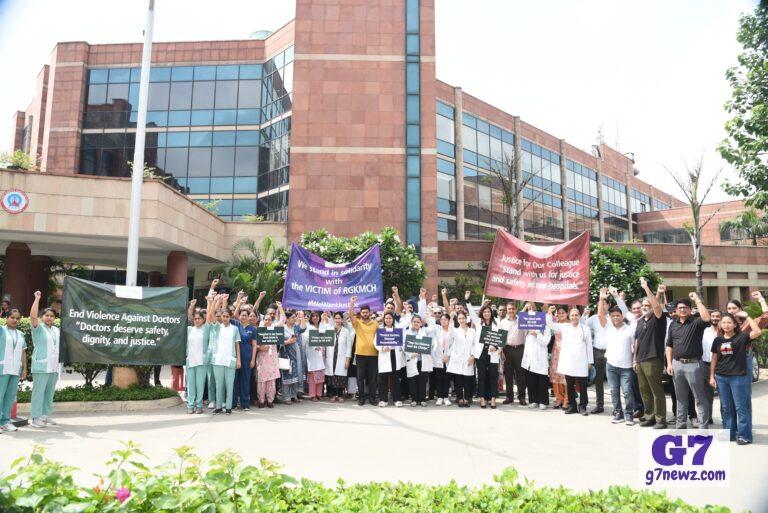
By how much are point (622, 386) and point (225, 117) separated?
1093 inches

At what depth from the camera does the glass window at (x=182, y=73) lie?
31516mm

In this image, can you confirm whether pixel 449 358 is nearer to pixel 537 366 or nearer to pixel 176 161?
pixel 537 366

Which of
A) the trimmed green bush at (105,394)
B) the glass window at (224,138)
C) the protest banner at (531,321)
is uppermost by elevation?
the glass window at (224,138)

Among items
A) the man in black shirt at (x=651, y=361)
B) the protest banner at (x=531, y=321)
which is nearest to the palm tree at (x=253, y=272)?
the protest banner at (x=531, y=321)

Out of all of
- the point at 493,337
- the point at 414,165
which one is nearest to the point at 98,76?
the point at 414,165

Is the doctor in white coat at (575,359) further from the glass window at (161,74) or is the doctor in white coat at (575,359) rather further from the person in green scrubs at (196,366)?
the glass window at (161,74)

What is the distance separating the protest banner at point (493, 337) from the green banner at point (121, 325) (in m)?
5.35

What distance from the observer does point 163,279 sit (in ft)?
89.4

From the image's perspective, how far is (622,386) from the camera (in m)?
8.56

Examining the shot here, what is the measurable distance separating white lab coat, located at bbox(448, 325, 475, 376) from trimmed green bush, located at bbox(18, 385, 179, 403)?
5233 millimetres

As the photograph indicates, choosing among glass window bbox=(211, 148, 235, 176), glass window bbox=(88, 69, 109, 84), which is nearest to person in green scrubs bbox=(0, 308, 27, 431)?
glass window bbox=(211, 148, 235, 176)

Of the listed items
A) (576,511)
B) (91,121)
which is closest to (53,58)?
(91,121)

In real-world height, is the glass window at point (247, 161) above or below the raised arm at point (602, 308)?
above

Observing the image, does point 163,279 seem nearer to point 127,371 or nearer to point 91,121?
point 91,121
